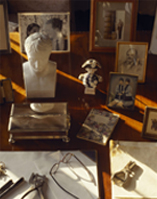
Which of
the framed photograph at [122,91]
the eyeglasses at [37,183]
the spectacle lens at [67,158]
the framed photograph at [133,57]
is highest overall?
the framed photograph at [133,57]

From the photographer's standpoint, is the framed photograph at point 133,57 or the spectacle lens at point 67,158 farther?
the framed photograph at point 133,57

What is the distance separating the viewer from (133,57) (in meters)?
1.76

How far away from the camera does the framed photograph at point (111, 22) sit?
193 centimetres

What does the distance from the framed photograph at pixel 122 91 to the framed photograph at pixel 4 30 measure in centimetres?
87

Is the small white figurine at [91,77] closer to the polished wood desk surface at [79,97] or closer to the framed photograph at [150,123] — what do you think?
the polished wood desk surface at [79,97]

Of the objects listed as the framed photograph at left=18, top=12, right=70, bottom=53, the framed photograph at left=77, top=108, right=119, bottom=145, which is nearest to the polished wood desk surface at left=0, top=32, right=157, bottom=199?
the framed photograph at left=77, top=108, right=119, bottom=145

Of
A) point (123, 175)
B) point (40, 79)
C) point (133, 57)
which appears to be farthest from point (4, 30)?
point (123, 175)

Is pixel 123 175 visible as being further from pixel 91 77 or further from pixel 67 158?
pixel 91 77

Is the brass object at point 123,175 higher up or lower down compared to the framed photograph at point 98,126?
lower down

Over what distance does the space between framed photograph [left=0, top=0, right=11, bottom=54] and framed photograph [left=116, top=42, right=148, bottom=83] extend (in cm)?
81

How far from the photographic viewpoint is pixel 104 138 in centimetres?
141

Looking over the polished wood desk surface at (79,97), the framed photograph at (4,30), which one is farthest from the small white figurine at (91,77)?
the framed photograph at (4,30)

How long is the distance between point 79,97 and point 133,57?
0.42 meters

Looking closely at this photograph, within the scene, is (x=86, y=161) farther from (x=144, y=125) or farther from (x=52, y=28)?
(x=52, y=28)
